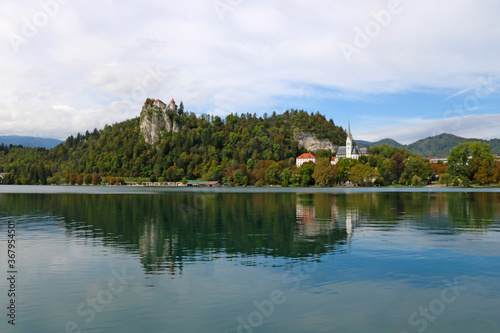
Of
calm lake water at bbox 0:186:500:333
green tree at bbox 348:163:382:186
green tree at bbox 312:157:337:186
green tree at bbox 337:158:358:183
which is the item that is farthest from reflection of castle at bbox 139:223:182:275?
green tree at bbox 337:158:358:183

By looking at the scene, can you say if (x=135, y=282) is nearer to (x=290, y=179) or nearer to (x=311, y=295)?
(x=311, y=295)

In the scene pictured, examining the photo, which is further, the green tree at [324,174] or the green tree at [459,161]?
the green tree at [324,174]

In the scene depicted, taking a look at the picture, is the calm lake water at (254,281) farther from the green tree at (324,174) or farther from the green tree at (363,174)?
the green tree at (363,174)

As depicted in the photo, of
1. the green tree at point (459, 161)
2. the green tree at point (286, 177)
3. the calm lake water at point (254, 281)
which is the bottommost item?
the calm lake water at point (254, 281)

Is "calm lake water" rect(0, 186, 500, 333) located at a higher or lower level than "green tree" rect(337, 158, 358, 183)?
lower

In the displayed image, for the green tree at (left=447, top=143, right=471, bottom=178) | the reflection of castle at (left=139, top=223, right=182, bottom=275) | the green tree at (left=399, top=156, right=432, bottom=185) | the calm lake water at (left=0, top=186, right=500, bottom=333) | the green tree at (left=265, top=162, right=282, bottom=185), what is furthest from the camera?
the green tree at (left=265, top=162, right=282, bottom=185)

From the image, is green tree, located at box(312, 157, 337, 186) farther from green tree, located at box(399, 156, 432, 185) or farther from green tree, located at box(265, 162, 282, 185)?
green tree, located at box(399, 156, 432, 185)

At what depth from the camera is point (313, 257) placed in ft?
66.6

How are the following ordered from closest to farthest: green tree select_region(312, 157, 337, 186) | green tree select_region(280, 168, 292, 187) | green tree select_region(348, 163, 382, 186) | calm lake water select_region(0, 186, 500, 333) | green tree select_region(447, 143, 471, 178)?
1. calm lake water select_region(0, 186, 500, 333)
2. green tree select_region(447, 143, 471, 178)
3. green tree select_region(348, 163, 382, 186)
4. green tree select_region(312, 157, 337, 186)
5. green tree select_region(280, 168, 292, 187)

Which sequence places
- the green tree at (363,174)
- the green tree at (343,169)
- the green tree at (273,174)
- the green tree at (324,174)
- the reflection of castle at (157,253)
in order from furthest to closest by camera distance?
the green tree at (273,174)
the green tree at (343,169)
the green tree at (324,174)
the green tree at (363,174)
the reflection of castle at (157,253)

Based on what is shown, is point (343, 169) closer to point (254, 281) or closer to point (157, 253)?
point (157, 253)

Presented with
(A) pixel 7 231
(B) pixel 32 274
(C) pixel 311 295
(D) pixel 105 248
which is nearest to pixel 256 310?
(C) pixel 311 295

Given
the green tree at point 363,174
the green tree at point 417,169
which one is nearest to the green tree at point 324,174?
the green tree at point 363,174

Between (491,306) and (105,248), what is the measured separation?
19421 mm
